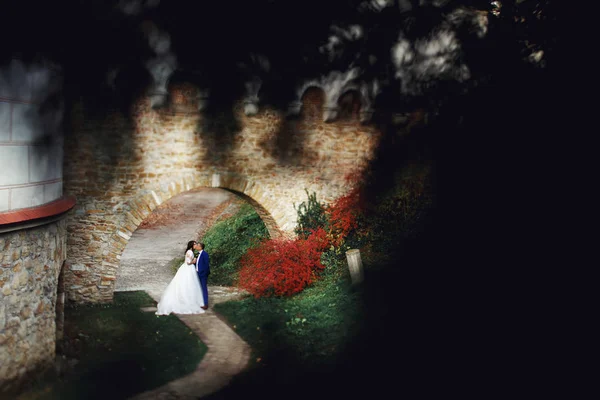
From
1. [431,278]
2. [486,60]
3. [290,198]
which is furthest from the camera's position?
[486,60]

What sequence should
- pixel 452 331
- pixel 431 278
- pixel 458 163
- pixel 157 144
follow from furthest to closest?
1. pixel 458 163
2. pixel 157 144
3. pixel 431 278
4. pixel 452 331

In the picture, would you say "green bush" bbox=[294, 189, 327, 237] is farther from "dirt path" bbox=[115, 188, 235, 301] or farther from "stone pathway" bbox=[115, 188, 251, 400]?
"dirt path" bbox=[115, 188, 235, 301]

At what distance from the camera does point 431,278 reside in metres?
8.52

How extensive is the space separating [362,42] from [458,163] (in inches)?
149

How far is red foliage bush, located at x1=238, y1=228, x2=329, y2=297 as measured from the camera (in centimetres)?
1080

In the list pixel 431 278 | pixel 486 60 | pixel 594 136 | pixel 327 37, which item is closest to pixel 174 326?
pixel 431 278

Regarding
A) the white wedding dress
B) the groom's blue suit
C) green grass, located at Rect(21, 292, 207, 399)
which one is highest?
the groom's blue suit

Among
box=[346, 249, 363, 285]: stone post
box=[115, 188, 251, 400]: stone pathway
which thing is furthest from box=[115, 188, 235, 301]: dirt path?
box=[346, 249, 363, 285]: stone post

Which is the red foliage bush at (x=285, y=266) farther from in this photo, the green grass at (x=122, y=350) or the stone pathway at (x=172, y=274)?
the green grass at (x=122, y=350)

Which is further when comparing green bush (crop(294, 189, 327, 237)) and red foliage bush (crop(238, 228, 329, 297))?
green bush (crop(294, 189, 327, 237))

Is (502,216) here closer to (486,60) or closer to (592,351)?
(592,351)

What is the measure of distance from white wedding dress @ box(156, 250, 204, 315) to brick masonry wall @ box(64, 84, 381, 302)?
1.24 metres

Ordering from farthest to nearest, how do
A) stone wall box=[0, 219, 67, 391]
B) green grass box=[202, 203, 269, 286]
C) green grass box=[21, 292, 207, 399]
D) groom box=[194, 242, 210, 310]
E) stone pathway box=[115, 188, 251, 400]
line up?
green grass box=[202, 203, 269, 286]
groom box=[194, 242, 210, 310]
stone pathway box=[115, 188, 251, 400]
green grass box=[21, 292, 207, 399]
stone wall box=[0, 219, 67, 391]

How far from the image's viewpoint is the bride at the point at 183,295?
10.3 m
